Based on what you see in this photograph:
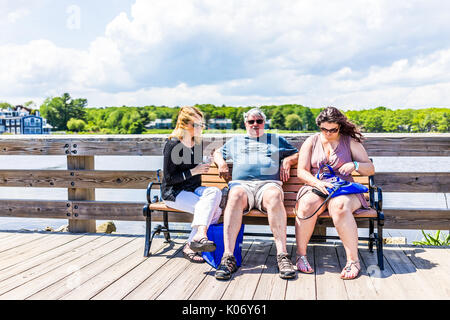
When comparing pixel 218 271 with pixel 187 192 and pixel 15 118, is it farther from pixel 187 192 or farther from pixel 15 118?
pixel 15 118

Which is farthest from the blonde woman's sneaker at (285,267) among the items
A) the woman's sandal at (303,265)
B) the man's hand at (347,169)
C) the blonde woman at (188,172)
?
the man's hand at (347,169)

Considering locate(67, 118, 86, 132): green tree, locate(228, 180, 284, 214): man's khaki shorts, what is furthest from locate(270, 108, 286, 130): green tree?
locate(228, 180, 284, 214): man's khaki shorts

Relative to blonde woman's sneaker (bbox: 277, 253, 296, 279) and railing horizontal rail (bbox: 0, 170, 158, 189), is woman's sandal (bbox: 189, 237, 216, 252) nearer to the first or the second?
blonde woman's sneaker (bbox: 277, 253, 296, 279)

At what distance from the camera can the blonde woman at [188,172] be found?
323cm

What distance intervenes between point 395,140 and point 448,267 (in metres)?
1.13

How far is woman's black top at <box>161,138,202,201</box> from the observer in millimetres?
3283

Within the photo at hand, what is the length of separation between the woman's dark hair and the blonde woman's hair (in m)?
0.93

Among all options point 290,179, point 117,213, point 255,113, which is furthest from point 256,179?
point 117,213

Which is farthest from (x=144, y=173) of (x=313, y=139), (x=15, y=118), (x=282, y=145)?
(x=15, y=118)

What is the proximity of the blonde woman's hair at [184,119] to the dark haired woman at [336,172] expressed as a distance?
868 mm

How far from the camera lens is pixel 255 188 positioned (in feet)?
10.6

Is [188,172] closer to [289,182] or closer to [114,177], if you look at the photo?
[289,182]

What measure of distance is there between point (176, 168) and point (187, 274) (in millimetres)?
790

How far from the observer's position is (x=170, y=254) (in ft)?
11.5
